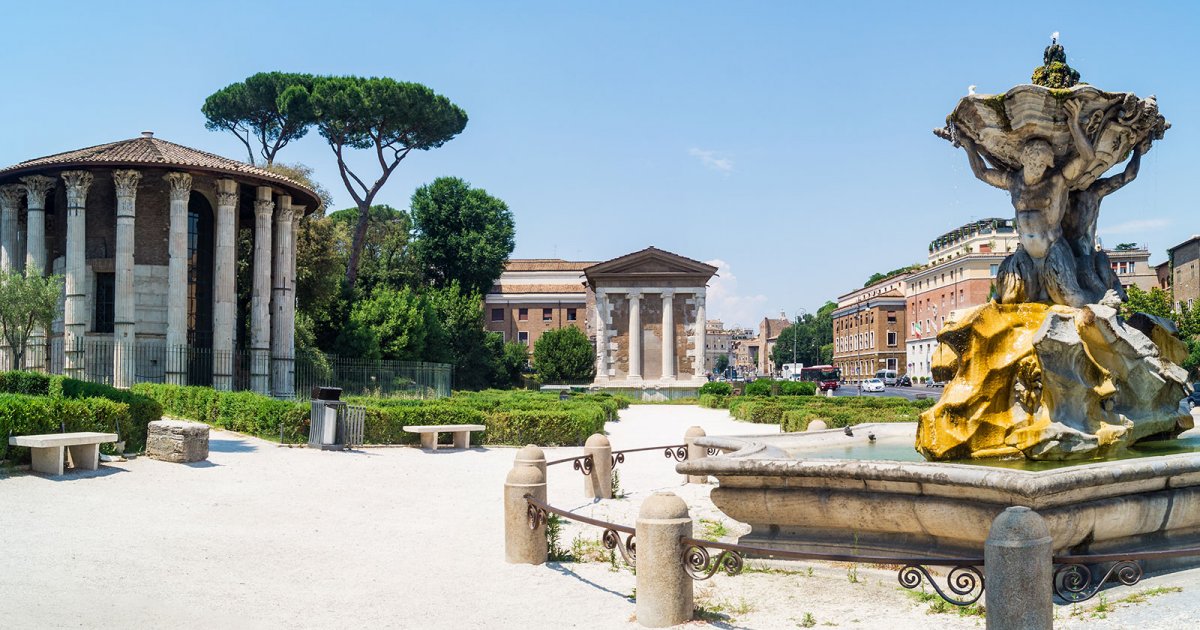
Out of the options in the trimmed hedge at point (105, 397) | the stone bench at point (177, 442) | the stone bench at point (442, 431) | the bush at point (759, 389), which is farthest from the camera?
the bush at point (759, 389)

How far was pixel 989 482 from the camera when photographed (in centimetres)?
657

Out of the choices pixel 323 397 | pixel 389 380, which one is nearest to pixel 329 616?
pixel 323 397

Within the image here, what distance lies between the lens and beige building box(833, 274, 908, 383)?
314ft

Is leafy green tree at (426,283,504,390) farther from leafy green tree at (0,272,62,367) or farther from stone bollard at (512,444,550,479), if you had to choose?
stone bollard at (512,444,550,479)

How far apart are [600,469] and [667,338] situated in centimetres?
4041

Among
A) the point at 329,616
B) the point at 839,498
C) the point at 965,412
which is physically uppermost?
the point at 965,412

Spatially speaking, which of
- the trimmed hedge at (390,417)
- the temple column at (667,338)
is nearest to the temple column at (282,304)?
the trimmed hedge at (390,417)

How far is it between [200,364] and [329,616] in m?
25.3

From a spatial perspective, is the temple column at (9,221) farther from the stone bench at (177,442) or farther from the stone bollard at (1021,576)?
the stone bollard at (1021,576)

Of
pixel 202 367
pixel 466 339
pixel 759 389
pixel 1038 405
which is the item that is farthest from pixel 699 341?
pixel 1038 405

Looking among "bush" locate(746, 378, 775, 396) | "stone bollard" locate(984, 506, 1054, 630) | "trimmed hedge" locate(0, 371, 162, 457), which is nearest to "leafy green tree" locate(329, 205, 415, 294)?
"bush" locate(746, 378, 775, 396)

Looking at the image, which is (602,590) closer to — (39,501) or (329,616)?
(329,616)

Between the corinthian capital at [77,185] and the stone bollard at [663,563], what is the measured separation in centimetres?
2739

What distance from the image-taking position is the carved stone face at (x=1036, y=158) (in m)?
9.61
